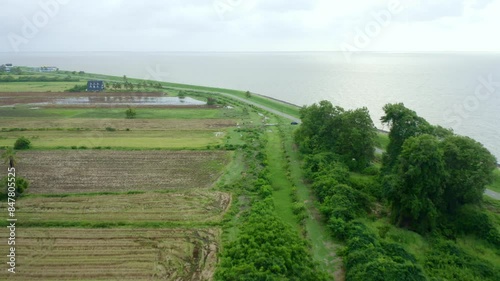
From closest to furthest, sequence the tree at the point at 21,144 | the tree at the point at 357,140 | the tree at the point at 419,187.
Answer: the tree at the point at 419,187, the tree at the point at 357,140, the tree at the point at 21,144

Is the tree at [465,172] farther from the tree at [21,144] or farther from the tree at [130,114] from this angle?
the tree at [130,114]

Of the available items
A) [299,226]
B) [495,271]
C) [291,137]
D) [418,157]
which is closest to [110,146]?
[291,137]

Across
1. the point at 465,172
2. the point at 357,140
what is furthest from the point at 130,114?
the point at 465,172

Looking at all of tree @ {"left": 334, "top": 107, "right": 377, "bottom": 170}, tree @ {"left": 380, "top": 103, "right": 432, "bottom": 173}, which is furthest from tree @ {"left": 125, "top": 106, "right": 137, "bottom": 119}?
tree @ {"left": 380, "top": 103, "right": 432, "bottom": 173}

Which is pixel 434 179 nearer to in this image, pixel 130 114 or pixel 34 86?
pixel 130 114

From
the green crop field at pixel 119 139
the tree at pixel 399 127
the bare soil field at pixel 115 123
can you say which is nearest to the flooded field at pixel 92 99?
the bare soil field at pixel 115 123

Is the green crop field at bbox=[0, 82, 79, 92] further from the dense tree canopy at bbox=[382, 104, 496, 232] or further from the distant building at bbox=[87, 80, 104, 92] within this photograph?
the dense tree canopy at bbox=[382, 104, 496, 232]

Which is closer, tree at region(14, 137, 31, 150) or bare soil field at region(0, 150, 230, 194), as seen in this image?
bare soil field at region(0, 150, 230, 194)
